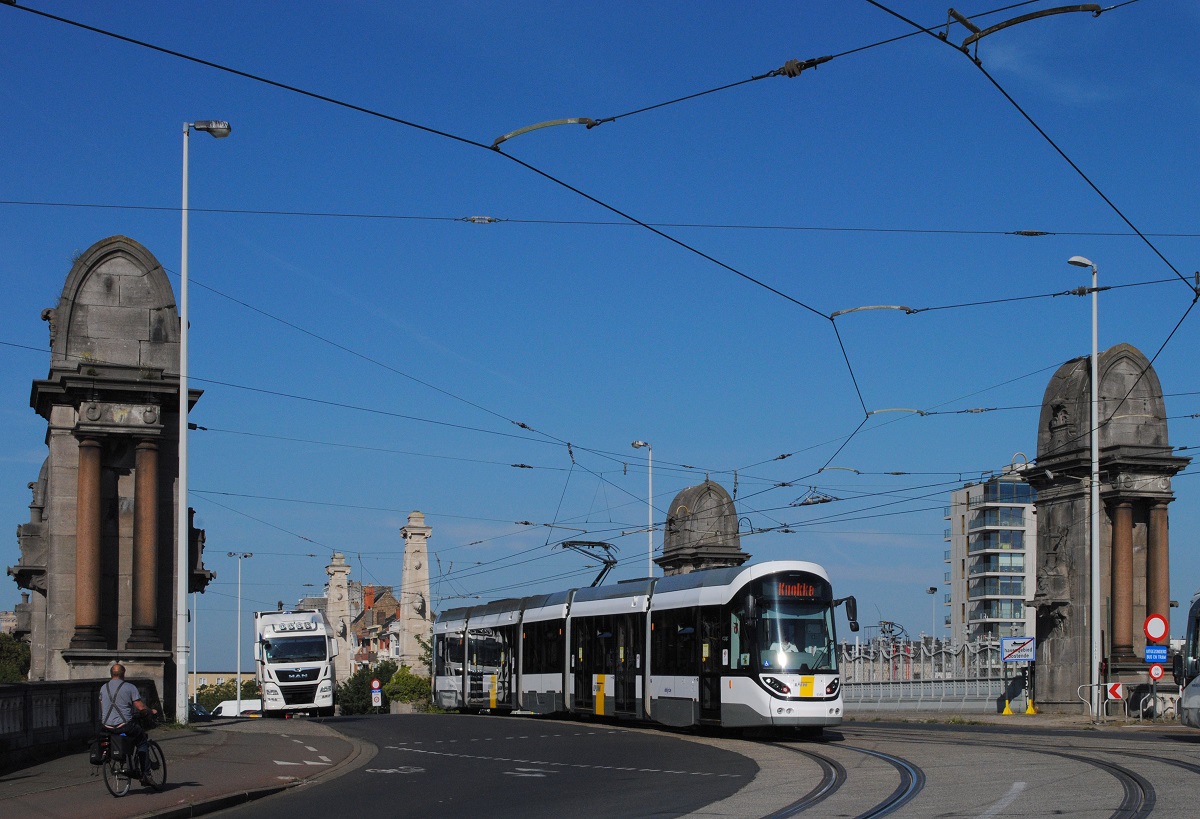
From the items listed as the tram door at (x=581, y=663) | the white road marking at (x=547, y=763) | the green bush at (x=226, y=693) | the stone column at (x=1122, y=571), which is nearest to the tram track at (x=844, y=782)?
the white road marking at (x=547, y=763)

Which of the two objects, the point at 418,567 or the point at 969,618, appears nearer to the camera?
the point at 418,567

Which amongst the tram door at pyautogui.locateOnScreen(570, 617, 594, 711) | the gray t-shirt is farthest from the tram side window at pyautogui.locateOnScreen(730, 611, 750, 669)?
the gray t-shirt

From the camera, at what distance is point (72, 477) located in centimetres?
3048

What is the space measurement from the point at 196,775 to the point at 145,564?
37.2 feet

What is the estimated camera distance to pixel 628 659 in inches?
1249

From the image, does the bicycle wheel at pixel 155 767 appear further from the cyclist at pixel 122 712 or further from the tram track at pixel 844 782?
the tram track at pixel 844 782

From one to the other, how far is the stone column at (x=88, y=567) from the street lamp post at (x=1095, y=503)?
23061mm

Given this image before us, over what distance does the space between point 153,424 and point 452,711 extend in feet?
75.3

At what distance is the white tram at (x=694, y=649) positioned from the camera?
85.6ft

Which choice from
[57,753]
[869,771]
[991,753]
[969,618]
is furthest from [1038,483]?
[969,618]

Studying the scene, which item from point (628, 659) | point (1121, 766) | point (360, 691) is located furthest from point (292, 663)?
point (360, 691)

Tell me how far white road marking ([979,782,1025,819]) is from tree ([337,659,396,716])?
8167 centimetres

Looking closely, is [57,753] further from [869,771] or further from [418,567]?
[418,567]

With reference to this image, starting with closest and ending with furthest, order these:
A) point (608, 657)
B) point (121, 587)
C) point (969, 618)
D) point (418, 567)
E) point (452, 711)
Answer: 1. point (121, 587)
2. point (608, 657)
3. point (452, 711)
4. point (418, 567)
5. point (969, 618)
